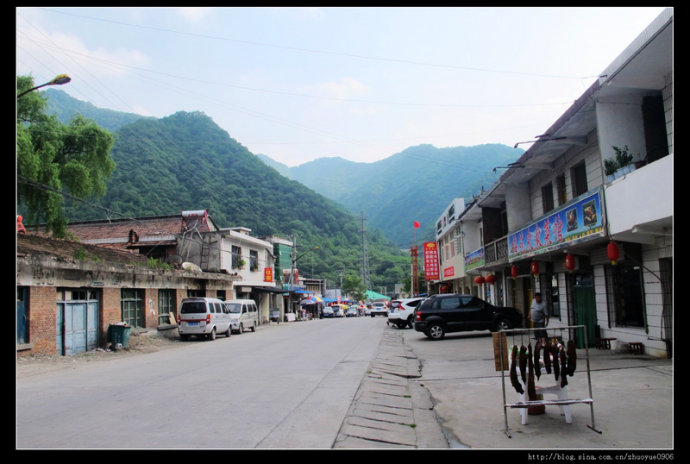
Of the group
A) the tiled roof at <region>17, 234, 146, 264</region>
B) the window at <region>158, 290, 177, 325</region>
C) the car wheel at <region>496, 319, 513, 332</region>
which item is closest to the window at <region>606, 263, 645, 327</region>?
the car wheel at <region>496, 319, 513, 332</region>

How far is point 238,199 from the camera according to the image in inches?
2170

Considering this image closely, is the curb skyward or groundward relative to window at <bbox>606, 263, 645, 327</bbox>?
groundward

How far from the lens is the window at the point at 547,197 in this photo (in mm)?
19359

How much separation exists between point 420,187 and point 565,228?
11971 cm

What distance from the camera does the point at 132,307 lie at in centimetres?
2414

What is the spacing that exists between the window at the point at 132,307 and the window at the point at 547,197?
18629mm

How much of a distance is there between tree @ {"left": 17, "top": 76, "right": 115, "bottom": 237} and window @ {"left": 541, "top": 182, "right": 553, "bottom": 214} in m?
21.9

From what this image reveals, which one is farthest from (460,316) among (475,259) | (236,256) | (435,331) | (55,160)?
(236,256)

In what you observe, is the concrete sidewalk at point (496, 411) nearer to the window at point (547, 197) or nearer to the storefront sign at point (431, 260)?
the window at point (547, 197)

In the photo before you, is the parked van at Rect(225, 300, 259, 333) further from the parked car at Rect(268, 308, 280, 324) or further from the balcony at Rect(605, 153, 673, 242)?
the balcony at Rect(605, 153, 673, 242)

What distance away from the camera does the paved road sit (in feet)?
20.5

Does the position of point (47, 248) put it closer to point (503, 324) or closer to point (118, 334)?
point (118, 334)

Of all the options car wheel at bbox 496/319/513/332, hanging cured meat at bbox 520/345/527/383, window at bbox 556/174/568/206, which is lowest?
car wheel at bbox 496/319/513/332
